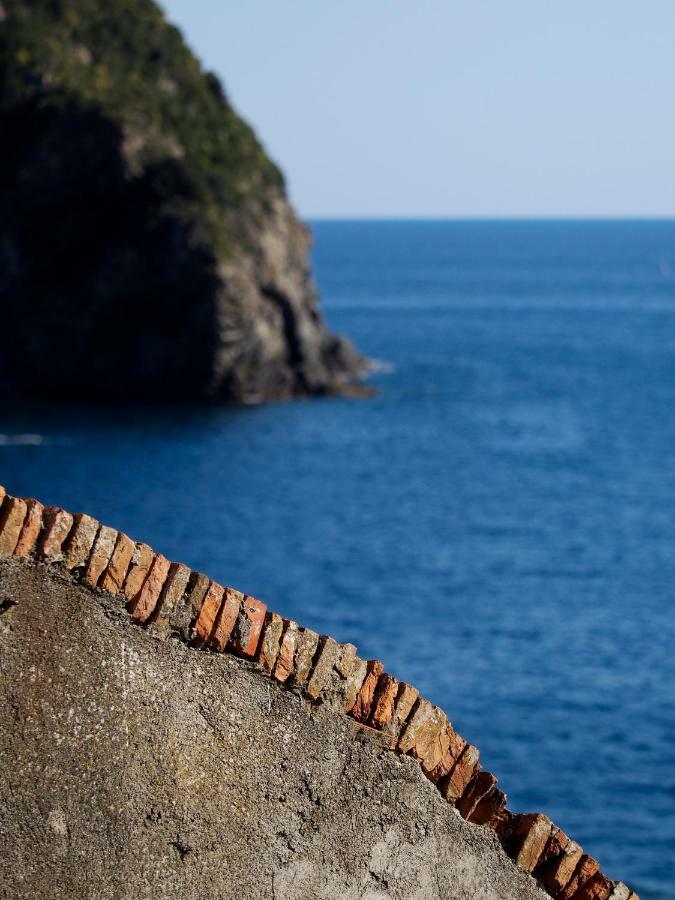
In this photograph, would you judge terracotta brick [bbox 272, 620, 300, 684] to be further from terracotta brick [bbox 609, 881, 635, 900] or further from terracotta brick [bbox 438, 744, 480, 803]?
terracotta brick [bbox 609, 881, 635, 900]

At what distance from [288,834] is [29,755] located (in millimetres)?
1219

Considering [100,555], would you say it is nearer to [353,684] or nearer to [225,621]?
[225,621]

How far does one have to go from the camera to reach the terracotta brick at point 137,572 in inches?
225

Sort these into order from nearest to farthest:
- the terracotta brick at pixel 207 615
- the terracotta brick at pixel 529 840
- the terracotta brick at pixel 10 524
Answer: the terracotta brick at pixel 10 524, the terracotta brick at pixel 207 615, the terracotta brick at pixel 529 840

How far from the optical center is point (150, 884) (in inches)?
227

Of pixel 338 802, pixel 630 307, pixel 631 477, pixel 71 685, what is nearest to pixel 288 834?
pixel 338 802

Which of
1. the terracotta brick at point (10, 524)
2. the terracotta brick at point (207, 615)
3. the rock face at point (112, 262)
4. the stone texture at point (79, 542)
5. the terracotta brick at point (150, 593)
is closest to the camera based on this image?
the terracotta brick at point (10, 524)

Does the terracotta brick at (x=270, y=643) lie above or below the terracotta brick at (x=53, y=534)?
below

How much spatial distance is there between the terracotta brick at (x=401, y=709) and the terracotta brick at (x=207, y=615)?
3.12 ft

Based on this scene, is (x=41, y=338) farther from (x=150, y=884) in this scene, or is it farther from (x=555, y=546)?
(x=150, y=884)

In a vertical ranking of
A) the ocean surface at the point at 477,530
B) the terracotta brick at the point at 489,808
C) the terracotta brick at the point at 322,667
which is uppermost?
the terracotta brick at the point at 322,667

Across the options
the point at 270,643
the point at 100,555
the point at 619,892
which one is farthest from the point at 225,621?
the point at 619,892

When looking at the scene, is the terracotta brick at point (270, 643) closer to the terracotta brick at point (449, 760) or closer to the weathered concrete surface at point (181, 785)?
the weathered concrete surface at point (181, 785)

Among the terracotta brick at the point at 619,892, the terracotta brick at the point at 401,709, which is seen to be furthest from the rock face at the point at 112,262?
the terracotta brick at the point at 401,709
